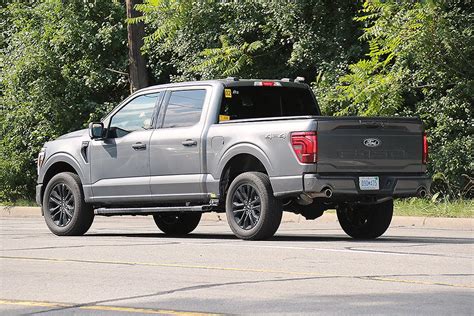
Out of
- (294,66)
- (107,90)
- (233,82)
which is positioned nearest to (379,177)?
(233,82)

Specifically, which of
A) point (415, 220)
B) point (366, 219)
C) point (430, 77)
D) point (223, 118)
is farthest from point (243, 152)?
point (430, 77)

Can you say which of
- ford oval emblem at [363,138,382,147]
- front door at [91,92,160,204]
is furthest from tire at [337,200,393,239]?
front door at [91,92,160,204]

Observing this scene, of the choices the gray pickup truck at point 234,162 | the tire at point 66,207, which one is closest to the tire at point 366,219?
the gray pickup truck at point 234,162

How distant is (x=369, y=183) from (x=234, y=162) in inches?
73.5

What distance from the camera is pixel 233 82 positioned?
15.0 meters

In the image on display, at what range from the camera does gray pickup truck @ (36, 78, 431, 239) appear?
44.6ft

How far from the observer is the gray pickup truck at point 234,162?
1360cm

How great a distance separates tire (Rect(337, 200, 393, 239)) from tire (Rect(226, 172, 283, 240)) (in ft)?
4.66

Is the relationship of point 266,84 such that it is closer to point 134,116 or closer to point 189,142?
point 189,142

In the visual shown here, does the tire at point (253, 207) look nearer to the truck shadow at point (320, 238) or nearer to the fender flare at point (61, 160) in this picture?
the truck shadow at point (320, 238)

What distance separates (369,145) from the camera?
45.3 ft

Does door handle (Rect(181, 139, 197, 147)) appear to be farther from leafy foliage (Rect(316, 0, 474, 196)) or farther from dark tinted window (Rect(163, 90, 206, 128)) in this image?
leafy foliage (Rect(316, 0, 474, 196))

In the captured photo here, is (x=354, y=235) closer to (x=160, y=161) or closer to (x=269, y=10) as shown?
(x=160, y=161)

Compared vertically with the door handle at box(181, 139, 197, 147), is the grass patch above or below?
below
